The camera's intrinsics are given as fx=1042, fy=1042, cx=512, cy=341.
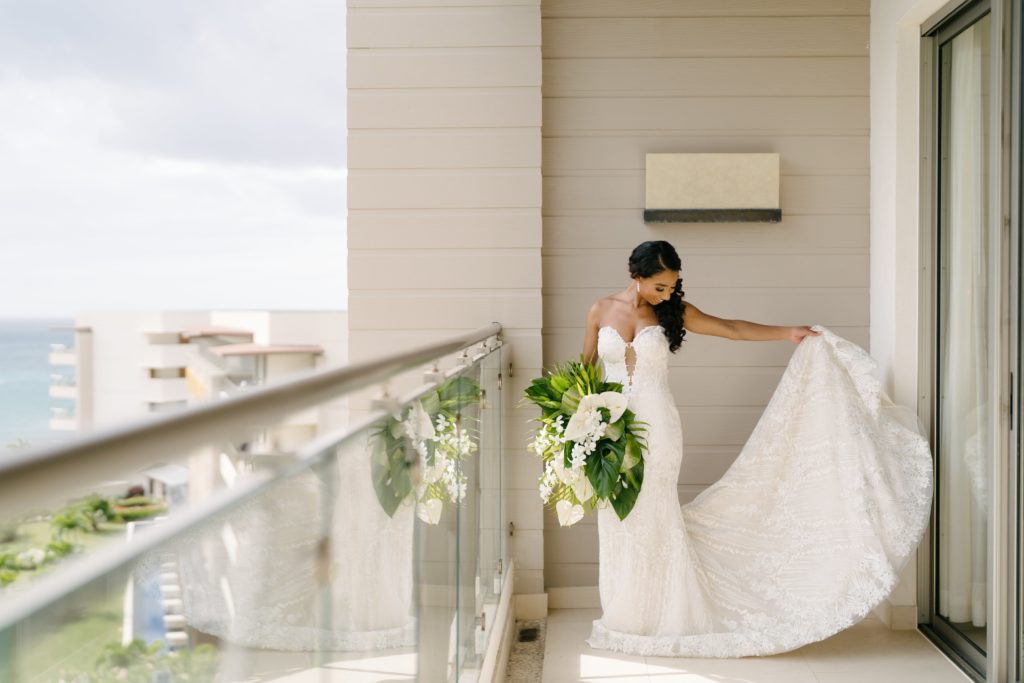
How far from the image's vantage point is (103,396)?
3878 centimetres

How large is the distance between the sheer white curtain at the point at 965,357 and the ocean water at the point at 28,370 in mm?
38949

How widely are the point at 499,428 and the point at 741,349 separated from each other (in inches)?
53.1

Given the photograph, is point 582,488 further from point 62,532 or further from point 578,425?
point 62,532

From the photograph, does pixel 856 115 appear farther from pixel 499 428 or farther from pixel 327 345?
pixel 327 345

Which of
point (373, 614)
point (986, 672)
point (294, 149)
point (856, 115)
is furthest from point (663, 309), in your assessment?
point (294, 149)

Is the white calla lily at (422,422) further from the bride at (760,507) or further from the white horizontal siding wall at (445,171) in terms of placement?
the white horizontal siding wall at (445,171)

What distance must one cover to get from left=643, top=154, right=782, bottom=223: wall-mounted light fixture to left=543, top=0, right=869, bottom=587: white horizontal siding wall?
9 centimetres

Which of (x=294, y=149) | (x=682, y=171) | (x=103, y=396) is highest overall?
(x=294, y=149)

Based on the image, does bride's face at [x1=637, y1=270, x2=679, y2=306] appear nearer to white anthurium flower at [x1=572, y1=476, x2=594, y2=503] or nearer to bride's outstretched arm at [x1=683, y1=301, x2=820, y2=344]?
bride's outstretched arm at [x1=683, y1=301, x2=820, y2=344]

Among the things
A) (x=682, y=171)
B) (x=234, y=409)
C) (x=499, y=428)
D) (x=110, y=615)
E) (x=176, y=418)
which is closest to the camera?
(x=110, y=615)

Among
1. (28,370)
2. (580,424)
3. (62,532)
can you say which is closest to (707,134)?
(580,424)

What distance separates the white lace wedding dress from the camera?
4172 millimetres

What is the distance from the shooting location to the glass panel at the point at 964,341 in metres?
3.89

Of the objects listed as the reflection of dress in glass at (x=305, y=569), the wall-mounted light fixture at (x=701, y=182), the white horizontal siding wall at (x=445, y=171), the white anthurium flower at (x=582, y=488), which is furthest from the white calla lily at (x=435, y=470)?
the wall-mounted light fixture at (x=701, y=182)
